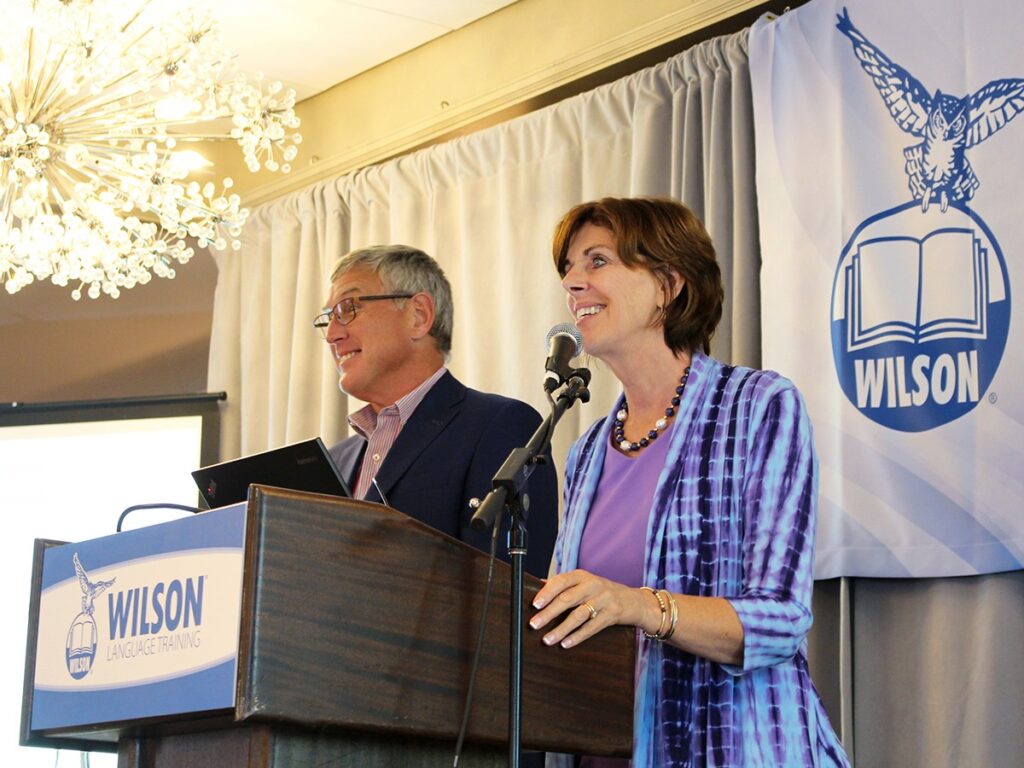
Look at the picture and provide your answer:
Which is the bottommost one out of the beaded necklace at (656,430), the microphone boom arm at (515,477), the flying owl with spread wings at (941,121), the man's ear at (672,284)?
the microphone boom arm at (515,477)

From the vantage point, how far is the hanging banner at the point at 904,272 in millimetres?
2939

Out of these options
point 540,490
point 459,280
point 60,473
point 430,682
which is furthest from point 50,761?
point 430,682

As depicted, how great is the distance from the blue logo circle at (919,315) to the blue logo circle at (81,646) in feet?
6.53

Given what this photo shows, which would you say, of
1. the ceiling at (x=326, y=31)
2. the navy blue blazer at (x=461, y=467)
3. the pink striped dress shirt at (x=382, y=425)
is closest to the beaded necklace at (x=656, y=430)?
the navy blue blazer at (x=461, y=467)

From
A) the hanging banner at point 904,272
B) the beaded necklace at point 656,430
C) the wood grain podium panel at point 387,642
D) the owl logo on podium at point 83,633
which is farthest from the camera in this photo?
the hanging banner at point 904,272

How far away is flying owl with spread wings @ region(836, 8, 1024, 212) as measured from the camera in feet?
10.0

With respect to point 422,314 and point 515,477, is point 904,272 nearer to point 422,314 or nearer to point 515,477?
point 422,314

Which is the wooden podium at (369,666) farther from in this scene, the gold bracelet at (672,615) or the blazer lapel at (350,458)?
→ the blazer lapel at (350,458)

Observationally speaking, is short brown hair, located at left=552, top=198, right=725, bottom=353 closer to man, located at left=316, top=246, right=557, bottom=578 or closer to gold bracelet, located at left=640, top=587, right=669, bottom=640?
man, located at left=316, top=246, right=557, bottom=578

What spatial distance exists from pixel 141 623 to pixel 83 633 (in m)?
0.15

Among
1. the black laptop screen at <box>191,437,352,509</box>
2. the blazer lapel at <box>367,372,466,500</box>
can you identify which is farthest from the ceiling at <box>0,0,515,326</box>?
the black laptop screen at <box>191,437,352,509</box>

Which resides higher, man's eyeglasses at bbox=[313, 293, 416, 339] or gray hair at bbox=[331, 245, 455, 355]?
gray hair at bbox=[331, 245, 455, 355]

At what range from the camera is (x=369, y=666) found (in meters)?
1.49

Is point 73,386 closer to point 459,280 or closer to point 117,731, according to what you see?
point 459,280
